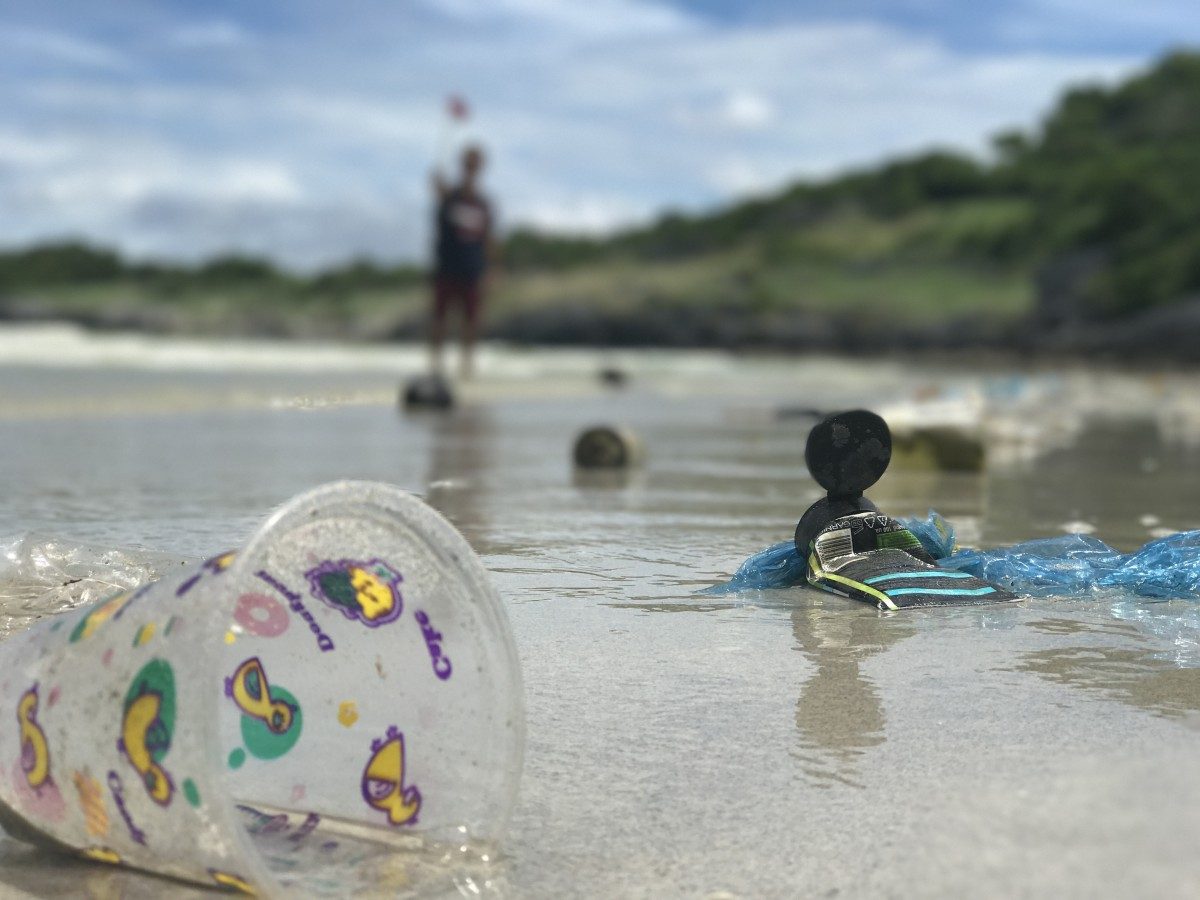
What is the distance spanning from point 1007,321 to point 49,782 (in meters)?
49.4

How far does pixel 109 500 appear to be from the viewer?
17.8 feet

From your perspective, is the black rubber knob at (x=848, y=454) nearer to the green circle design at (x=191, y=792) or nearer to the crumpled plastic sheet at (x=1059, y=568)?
the crumpled plastic sheet at (x=1059, y=568)

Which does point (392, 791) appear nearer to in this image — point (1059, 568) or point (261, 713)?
point (261, 713)

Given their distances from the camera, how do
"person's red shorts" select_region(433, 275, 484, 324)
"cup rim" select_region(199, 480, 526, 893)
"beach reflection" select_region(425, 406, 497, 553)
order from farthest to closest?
"person's red shorts" select_region(433, 275, 484, 324) → "beach reflection" select_region(425, 406, 497, 553) → "cup rim" select_region(199, 480, 526, 893)

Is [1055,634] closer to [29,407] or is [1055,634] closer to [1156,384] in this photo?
[29,407]

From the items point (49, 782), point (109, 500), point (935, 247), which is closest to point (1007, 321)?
point (935, 247)

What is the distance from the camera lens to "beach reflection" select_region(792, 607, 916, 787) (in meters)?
2.35

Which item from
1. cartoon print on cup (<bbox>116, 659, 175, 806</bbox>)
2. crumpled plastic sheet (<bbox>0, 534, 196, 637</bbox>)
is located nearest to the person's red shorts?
crumpled plastic sheet (<bbox>0, 534, 196, 637</bbox>)

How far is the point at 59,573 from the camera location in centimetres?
346

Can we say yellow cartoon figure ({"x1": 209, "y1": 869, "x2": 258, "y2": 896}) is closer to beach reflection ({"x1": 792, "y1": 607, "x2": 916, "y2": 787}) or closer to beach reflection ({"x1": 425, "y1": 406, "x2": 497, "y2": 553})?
beach reflection ({"x1": 792, "y1": 607, "x2": 916, "y2": 787})

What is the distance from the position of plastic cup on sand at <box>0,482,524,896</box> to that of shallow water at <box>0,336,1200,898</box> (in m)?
0.14

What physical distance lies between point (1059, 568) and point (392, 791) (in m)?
2.37

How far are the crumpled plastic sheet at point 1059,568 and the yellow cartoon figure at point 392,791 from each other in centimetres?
181

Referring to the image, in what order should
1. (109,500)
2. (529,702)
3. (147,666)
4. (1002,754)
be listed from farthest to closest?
(109,500) → (529,702) → (1002,754) → (147,666)
